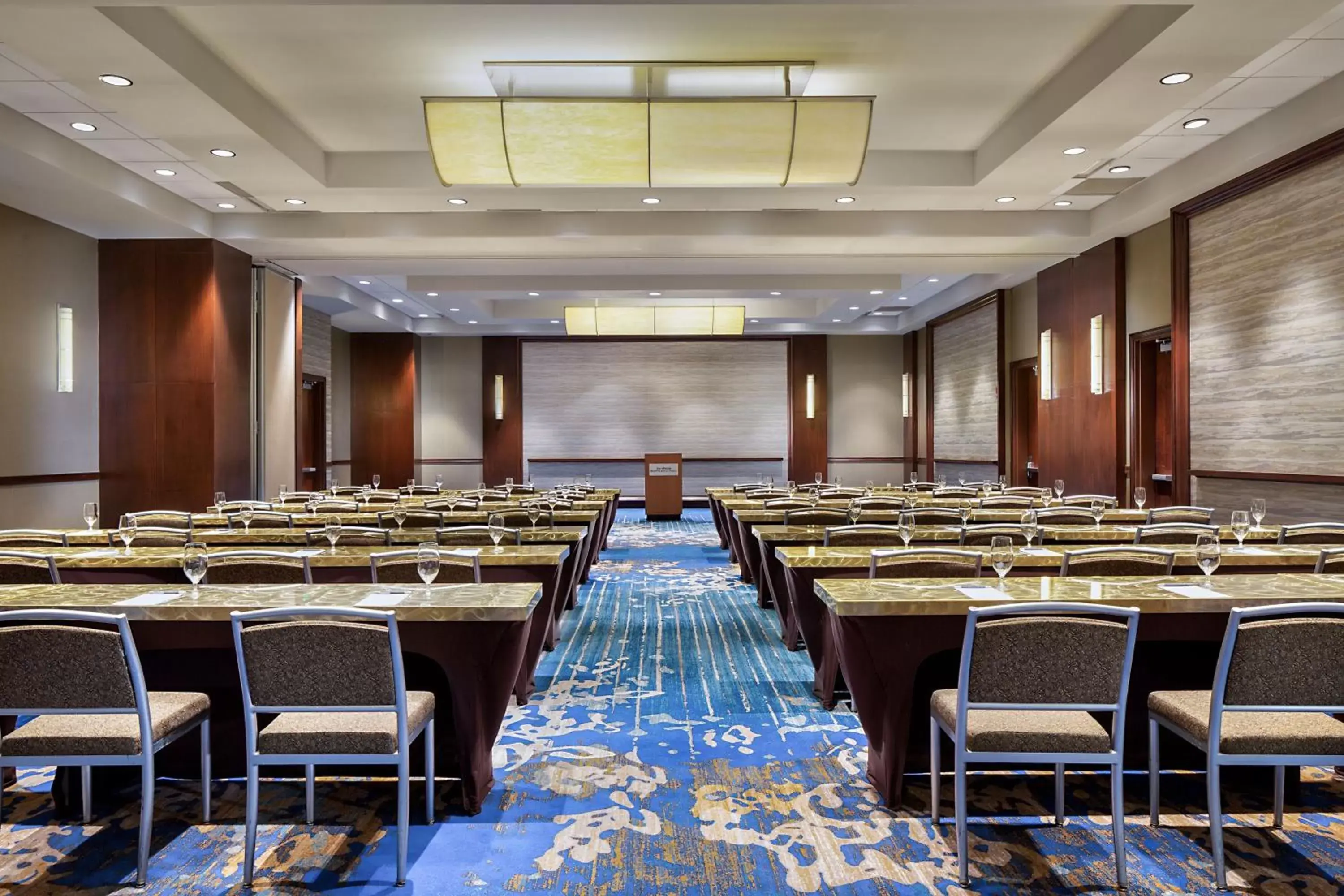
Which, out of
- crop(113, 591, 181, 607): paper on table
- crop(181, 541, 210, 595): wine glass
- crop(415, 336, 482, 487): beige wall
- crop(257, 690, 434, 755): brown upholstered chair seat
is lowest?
crop(257, 690, 434, 755): brown upholstered chair seat

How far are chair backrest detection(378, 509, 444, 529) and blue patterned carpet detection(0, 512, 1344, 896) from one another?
1936mm

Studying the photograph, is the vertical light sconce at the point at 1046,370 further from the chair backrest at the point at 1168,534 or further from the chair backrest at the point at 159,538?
the chair backrest at the point at 159,538

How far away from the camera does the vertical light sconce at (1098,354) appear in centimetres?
941

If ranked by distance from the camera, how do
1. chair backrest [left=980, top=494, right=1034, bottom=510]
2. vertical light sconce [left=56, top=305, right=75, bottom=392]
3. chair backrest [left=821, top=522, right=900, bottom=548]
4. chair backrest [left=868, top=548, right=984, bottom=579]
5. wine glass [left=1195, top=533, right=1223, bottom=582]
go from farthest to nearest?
1. vertical light sconce [left=56, top=305, right=75, bottom=392]
2. chair backrest [left=980, top=494, right=1034, bottom=510]
3. chair backrest [left=821, top=522, right=900, bottom=548]
4. chair backrest [left=868, top=548, right=984, bottom=579]
5. wine glass [left=1195, top=533, right=1223, bottom=582]

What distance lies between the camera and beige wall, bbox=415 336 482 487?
56.9 feet

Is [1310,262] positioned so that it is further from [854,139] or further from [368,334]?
[368,334]

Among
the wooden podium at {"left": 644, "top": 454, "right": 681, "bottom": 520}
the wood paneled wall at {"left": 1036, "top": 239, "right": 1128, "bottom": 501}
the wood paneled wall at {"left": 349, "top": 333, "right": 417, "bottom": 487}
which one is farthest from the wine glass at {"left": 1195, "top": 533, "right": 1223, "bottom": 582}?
the wood paneled wall at {"left": 349, "top": 333, "right": 417, "bottom": 487}

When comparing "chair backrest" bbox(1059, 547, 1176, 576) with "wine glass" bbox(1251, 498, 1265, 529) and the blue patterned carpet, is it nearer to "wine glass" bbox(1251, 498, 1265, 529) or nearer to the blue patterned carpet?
the blue patterned carpet

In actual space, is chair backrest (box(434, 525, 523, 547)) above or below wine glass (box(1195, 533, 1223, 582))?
below

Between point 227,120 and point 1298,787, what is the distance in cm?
659

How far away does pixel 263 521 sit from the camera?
6.02 meters

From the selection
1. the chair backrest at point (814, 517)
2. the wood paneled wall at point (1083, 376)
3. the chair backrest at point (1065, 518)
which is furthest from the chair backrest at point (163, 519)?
the wood paneled wall at point (1083, 376)

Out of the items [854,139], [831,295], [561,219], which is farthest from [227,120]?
[831,295]

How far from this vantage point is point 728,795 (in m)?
3.14
